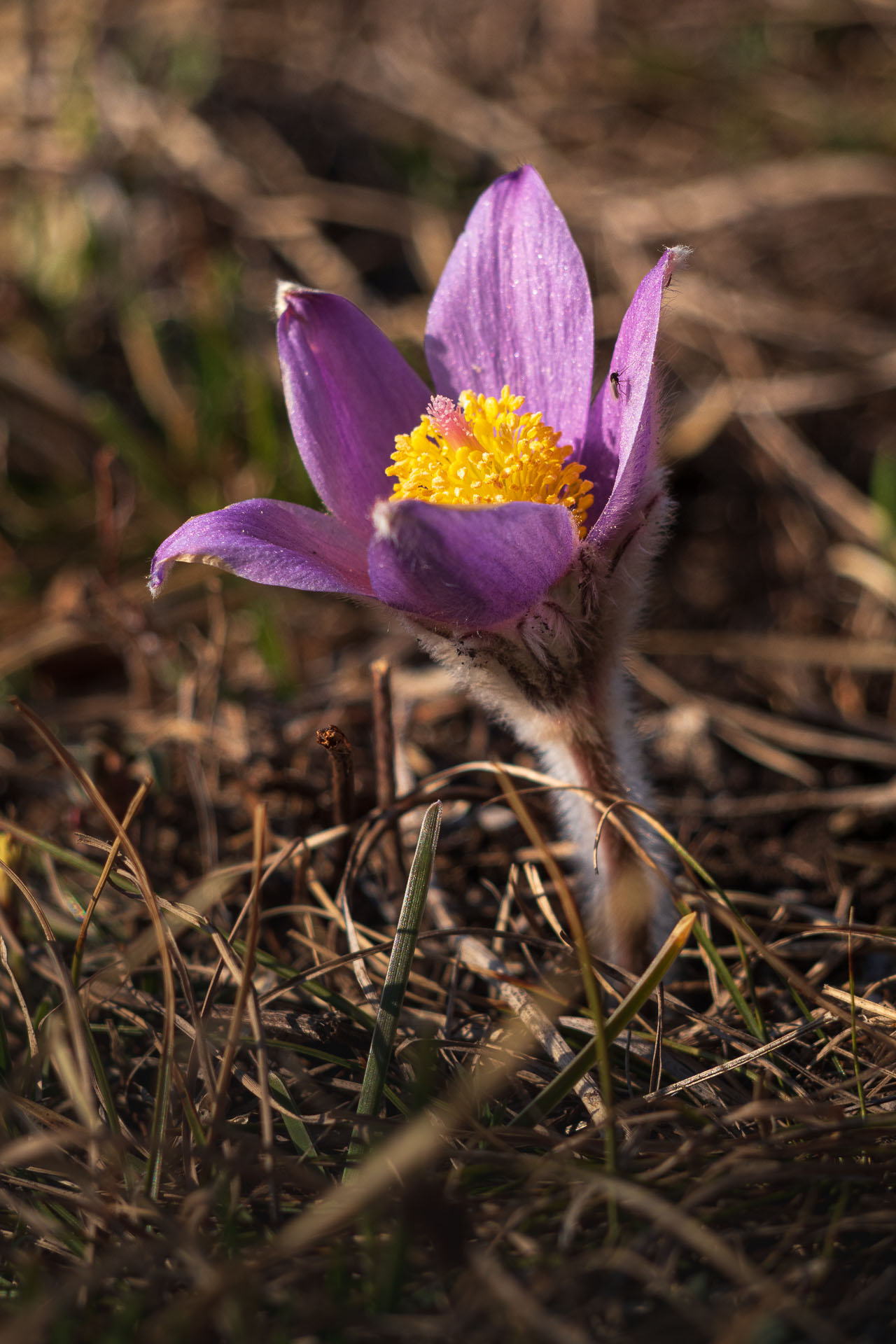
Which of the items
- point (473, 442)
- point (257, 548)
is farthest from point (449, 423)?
point (257, 548)

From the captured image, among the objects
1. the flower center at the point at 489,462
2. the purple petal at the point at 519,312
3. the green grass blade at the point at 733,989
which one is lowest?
the green grass blade at the point at 733,989

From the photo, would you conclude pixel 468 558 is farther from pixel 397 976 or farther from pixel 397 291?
pixel 397 291

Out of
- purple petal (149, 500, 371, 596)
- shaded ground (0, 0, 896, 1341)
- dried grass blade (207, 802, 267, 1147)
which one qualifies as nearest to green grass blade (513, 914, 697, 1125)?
shaded ground (0, 0, 896, 1341)

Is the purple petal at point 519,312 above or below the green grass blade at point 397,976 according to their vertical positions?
above

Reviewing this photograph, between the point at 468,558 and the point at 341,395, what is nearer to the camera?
the point at 468,558

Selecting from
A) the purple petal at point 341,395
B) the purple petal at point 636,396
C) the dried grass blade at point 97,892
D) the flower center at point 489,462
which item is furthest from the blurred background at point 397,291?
the purple petal at point 636,396

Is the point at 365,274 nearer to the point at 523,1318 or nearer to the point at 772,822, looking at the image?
the point at 772,822

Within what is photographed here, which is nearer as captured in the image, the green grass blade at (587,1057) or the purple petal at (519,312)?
the green grass blade at (587,1057)

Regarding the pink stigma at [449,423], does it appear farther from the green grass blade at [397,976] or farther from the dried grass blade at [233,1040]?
the dried grass blade at [233,1040]
